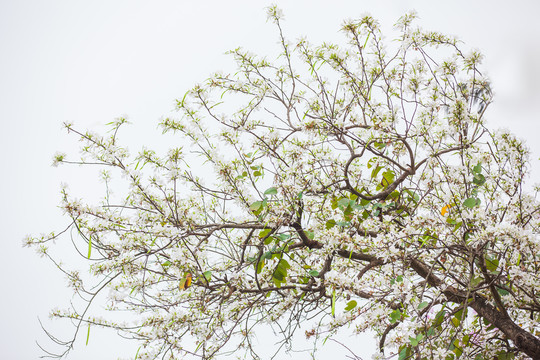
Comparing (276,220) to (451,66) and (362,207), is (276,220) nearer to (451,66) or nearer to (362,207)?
(362,207)

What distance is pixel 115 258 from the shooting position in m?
1.34

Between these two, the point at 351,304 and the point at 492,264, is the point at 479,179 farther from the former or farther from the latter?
the point at 351,304

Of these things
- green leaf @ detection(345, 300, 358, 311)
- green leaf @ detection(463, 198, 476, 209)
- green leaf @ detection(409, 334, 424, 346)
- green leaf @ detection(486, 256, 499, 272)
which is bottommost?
green leaf @ detection(409, 334, 424, 346)

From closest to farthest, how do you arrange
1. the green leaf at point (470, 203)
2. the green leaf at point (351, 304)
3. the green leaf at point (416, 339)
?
the green leaf at point (416, 339) → the green leaf at point (470, 203) → the green leaf at point (351, 304)

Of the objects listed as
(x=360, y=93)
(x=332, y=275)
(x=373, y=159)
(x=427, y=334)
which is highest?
(x=360, y=93)

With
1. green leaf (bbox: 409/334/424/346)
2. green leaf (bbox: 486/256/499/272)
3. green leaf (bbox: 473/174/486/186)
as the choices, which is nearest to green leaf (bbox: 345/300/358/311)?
green leaf (bbox: 409/334/424/346)

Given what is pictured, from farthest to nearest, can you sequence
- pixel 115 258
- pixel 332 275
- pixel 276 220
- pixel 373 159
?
1. pixel 373 159
2. pixel 115 258
3. pixel 276 220
4. pixel 332 275

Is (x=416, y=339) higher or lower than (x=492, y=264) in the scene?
lower

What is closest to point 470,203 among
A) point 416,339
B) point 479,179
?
point 479,179

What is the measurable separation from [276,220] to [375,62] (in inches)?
30.0

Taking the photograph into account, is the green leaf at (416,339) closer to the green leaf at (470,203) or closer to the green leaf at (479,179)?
the green leaf at (470,203)

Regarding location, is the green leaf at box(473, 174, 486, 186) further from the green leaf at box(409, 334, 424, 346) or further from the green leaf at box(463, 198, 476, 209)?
the green leaf at box(409, 334, 424, 346)

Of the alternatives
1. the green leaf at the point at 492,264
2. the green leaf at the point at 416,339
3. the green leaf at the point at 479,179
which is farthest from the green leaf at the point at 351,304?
the green leaf at the point at 479,179

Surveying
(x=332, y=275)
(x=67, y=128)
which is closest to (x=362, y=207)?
(x=332, y=275)
